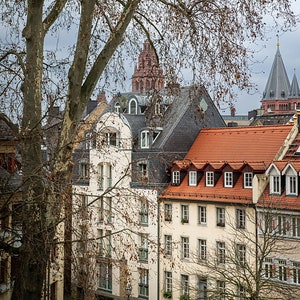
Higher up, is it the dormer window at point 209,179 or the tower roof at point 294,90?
the tower roof at point 294,90

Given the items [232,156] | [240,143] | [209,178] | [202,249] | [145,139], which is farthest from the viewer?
[145,139]

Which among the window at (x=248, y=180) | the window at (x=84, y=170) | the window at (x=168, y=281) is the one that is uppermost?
the window at (x=248, y=180)

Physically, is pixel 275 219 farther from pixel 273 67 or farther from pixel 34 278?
pixel 273 67

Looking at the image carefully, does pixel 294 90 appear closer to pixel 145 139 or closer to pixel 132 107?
pixel 132 107

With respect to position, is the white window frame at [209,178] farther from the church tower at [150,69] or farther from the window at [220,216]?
the church tower at [150,69]

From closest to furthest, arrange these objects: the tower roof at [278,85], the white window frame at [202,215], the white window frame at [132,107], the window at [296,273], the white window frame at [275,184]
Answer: the window at [296,273]
the white window frame at [275,184]
the white window frame at [202,215]
the white window frame at [132,107]
the tower roof at [278,85]

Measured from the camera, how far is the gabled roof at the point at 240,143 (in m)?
37.1

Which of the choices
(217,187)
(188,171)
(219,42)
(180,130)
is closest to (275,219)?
(217,187)

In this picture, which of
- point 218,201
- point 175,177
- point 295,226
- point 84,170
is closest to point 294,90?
point 175,177

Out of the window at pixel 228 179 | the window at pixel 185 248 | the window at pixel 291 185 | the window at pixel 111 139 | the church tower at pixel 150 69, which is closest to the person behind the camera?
the window at pixel 111 139

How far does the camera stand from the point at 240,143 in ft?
129

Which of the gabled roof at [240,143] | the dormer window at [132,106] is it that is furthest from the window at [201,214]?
the dormer window at [132,106]

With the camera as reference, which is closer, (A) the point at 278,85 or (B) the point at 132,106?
(B) the point at 132,106

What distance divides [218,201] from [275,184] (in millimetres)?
3441
